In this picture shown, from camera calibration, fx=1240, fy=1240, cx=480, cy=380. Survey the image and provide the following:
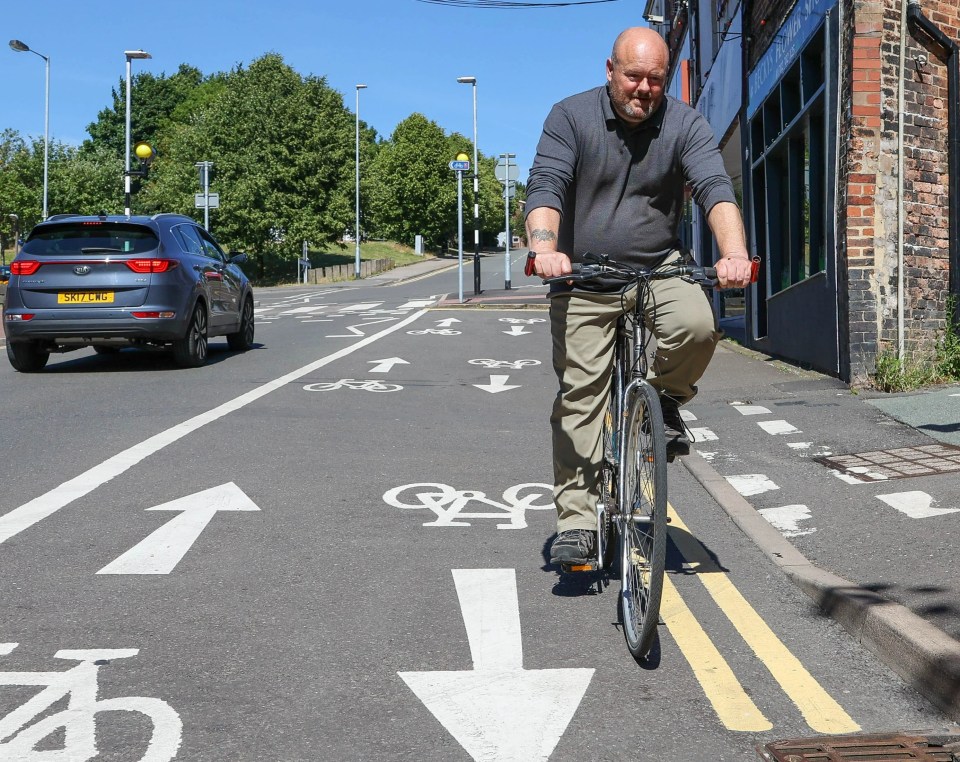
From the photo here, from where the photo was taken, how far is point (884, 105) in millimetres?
11125

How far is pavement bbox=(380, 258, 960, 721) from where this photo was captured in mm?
3926

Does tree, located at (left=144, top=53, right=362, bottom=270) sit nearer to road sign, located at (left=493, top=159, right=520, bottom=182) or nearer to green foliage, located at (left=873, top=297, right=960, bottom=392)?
road sign, located at (left=493, top=159, right=520, bottom=182)

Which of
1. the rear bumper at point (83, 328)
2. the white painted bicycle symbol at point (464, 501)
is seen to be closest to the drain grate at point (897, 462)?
the white painted bicycle symbol at point (464, 501)

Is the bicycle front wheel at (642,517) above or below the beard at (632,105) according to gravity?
below

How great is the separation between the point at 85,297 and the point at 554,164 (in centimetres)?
994

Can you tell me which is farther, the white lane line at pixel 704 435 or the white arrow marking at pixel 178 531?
the white lane line at pixel 704 435

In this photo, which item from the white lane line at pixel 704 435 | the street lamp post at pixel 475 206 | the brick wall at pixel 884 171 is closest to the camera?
the white lane line at pixel 704 435

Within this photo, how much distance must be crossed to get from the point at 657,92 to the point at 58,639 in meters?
2.75

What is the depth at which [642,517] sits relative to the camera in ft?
13.3

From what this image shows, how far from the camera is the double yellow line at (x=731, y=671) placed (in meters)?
3.39

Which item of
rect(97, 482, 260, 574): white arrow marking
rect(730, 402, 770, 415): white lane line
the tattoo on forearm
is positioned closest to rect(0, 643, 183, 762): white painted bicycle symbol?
rect(97, 482, 260, 574): white arrow marking

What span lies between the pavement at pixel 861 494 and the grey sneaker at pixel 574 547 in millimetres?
866

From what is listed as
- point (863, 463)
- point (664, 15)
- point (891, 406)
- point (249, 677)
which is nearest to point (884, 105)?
point (891, 406)

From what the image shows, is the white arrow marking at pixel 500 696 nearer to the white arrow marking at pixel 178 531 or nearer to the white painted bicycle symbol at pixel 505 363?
the white arrow marking at pixel 178 531
